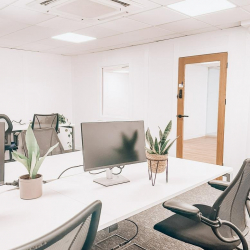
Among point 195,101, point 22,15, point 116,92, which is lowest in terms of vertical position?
point 195,101

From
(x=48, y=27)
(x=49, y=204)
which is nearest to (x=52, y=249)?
(x=49, y=204)

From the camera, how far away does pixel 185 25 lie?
3.87m

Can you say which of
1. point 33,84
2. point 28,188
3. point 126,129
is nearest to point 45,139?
point 126,129

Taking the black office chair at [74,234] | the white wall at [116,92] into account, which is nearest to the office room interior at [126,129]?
the black office chair at [74,234]

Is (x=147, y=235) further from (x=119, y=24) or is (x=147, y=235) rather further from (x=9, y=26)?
(x=9, y=26)

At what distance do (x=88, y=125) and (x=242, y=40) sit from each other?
120 inches

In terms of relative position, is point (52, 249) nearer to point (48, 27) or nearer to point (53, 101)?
point (48, 27)

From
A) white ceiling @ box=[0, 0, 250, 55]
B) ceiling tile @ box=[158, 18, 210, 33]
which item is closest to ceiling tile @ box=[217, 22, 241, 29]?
white ceiling @ box=[0, 0, 250, 55]

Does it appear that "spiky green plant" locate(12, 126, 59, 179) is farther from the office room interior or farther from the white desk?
the white desk

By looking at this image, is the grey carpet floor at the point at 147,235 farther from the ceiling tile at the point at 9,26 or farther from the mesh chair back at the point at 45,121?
the ceiling tile at the point at 9,26

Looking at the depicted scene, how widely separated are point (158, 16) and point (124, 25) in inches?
23.5

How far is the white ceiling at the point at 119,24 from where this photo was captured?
10.4 ft

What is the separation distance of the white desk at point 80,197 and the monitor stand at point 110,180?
4 centimetres

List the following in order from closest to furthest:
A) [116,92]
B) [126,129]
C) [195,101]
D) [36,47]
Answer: [126,129] → [36,47] → [195,101] → [116,92]
